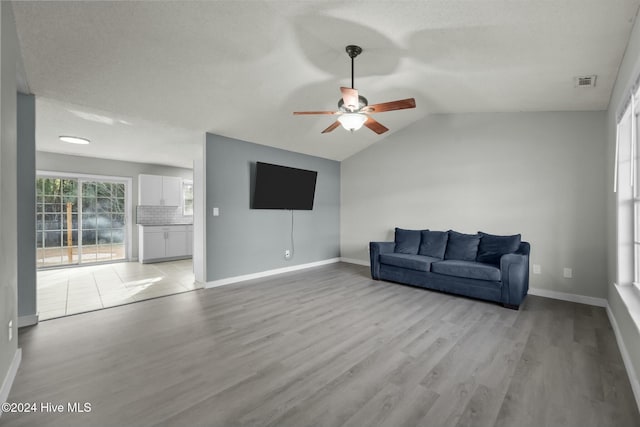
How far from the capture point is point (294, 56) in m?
3.06

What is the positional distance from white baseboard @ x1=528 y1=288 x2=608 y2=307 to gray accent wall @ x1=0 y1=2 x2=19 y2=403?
5501 mm

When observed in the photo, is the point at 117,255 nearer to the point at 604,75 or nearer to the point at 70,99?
the point at 70,99

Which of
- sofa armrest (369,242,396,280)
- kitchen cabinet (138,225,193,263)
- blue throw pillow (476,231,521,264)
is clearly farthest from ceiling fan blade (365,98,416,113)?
kitchen cabinet (138,225,193,263)

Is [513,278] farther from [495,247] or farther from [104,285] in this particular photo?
[104,285]

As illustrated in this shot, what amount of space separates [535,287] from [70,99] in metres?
6.31

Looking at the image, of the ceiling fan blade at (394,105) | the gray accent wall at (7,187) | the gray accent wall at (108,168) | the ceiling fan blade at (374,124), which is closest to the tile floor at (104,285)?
the gray accent wall at (108,168)

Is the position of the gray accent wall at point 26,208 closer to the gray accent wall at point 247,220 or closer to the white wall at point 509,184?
the gray accent wall at point 247,220

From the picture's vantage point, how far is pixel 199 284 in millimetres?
4562

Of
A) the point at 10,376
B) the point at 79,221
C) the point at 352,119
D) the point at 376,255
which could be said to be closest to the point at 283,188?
the point at 376,255

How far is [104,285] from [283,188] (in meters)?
3.21

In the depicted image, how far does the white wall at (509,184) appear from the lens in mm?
3771

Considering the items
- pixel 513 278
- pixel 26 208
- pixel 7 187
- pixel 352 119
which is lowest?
pixel 513 278

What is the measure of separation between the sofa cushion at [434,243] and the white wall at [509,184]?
0.32 metres

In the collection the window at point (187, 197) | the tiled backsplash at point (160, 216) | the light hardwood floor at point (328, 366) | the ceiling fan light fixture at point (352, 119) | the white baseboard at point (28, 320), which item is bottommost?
the light hardwood floor at point (328, 366)
